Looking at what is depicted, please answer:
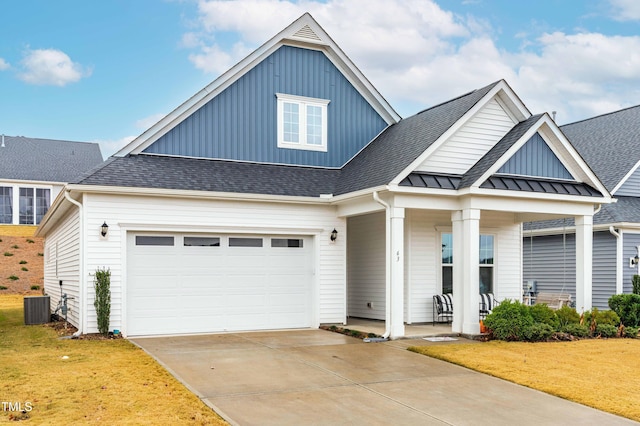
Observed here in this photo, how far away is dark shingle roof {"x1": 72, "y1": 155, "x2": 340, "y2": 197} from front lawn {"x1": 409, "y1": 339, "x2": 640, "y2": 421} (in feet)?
18.6

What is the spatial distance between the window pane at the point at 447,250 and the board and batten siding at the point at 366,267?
62.1 inches

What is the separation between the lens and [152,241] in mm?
14383

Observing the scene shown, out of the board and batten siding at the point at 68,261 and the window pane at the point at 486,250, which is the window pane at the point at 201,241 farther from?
the window pane at the point at 486,250

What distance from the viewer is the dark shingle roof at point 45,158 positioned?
40.8 metres

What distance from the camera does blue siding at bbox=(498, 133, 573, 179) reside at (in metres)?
14.5

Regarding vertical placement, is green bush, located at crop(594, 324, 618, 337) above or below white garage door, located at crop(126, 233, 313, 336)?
below

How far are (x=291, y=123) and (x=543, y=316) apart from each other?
8.02m

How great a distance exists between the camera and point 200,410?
7277mm

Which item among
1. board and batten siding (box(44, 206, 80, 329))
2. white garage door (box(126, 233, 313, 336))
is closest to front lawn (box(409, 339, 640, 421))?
white garage door (box(126, 233, 313, 336))

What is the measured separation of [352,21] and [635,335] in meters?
→ 12.9

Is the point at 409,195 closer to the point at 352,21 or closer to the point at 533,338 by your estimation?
the point at 533,338

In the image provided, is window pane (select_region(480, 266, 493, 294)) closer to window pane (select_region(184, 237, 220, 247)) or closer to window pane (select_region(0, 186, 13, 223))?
window pane (select_region(184, 237, 220, 247))

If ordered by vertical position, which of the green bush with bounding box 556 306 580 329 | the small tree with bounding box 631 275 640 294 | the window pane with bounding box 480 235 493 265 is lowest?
the green bush with bounding box 556 306 580 329

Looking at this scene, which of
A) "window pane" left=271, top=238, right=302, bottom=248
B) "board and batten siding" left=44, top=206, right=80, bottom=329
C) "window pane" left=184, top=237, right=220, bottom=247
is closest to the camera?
"window pane" left=184, top=237, right=220, bottom=247
